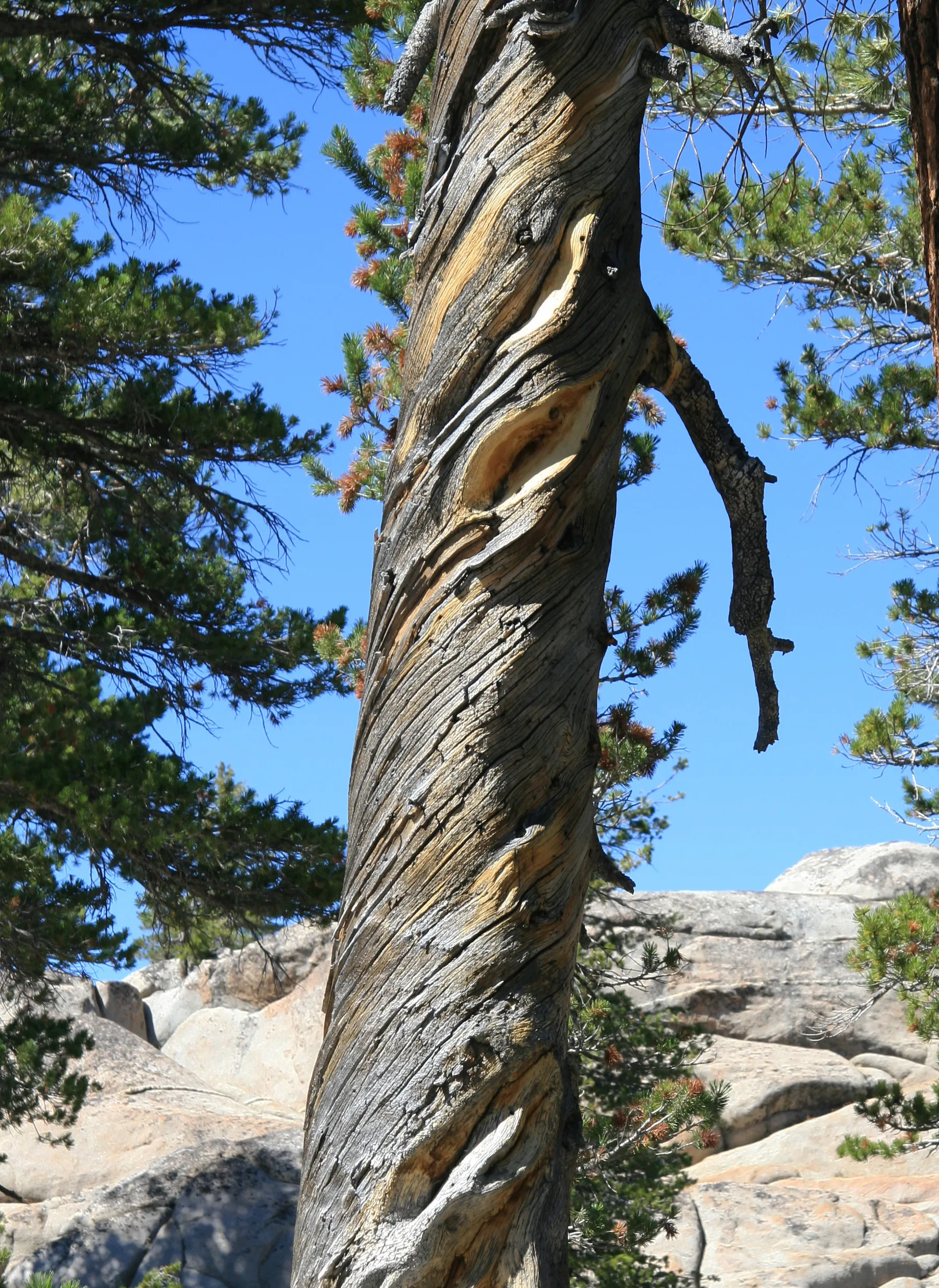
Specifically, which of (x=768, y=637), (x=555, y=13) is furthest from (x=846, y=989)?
(x=555, y=13)

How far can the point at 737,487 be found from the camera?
3.05 metres

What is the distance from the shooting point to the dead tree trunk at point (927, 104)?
205cm

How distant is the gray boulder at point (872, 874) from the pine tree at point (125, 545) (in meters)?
14.4

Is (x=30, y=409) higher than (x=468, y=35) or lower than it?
higher

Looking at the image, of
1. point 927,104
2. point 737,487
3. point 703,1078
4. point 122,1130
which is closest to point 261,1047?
point 122,1130

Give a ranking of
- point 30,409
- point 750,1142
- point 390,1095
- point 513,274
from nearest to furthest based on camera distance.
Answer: point 390,1095 < point 513,274 < point 30,409 < point 750,1142

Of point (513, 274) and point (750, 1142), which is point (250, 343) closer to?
point (513, 274)

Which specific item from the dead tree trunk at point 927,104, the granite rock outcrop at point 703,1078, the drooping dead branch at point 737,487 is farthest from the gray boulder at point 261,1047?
the dead tree trunk at point 927,104

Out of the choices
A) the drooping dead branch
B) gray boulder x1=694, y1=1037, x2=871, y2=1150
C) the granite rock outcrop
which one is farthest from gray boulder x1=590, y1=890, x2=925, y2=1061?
the drooping dead branch

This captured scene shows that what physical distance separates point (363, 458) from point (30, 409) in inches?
77.3

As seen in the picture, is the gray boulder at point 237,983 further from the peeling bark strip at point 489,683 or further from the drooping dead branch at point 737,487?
the peeling bark strip at point 489,683

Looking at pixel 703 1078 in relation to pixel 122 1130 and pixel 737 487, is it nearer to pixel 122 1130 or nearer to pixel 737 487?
pixel 122 1130

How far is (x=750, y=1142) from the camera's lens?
49.5 feet

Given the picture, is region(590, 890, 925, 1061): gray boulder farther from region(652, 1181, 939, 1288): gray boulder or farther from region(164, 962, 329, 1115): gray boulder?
region(164, 962, 329, 1115): gray boulder
